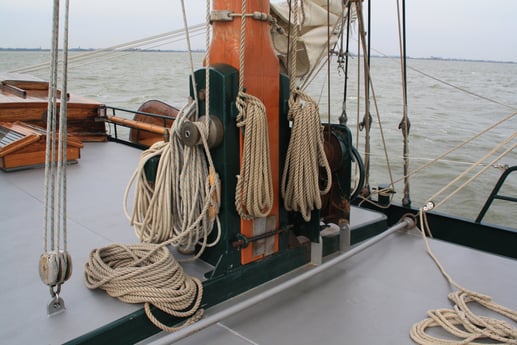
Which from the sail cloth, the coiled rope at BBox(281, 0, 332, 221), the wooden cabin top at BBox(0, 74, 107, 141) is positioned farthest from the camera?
the wooden cabin top at BBox(0, 74, 107, 141)

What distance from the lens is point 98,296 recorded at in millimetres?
2160

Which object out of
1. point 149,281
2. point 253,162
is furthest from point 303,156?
point 149,281

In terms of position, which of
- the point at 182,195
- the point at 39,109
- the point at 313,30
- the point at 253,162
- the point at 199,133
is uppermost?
the point at 313,30

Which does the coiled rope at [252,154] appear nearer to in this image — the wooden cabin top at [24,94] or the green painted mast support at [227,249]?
the green painted mast support at [227,249]

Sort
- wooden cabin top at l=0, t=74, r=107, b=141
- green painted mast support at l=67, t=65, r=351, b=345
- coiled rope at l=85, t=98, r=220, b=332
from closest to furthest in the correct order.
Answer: green painted mast support at l=67, t=65, r=351, b=345 < coiled rope at l=85, t=98, r=220, b=332 < wooden cabin top at l=0, t=74, r=107, b=141

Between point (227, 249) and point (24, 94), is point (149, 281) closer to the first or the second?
point (227, 249)

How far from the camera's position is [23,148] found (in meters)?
4.43

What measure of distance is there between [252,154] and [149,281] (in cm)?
72

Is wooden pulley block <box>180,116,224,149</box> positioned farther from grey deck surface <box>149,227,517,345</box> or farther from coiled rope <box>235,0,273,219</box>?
grey deck surface <box>149,227,517,345</box>

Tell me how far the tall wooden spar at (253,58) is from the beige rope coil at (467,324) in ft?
2.83

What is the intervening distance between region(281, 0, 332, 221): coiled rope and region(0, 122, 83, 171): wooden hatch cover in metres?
3.02

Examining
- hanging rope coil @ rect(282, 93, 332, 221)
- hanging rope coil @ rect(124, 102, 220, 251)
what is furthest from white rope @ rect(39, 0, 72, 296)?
hanging rope coil @ rect(282, 93, 332, 221)

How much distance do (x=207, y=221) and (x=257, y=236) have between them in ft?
0.90

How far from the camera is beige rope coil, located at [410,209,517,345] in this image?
6.59 ft
